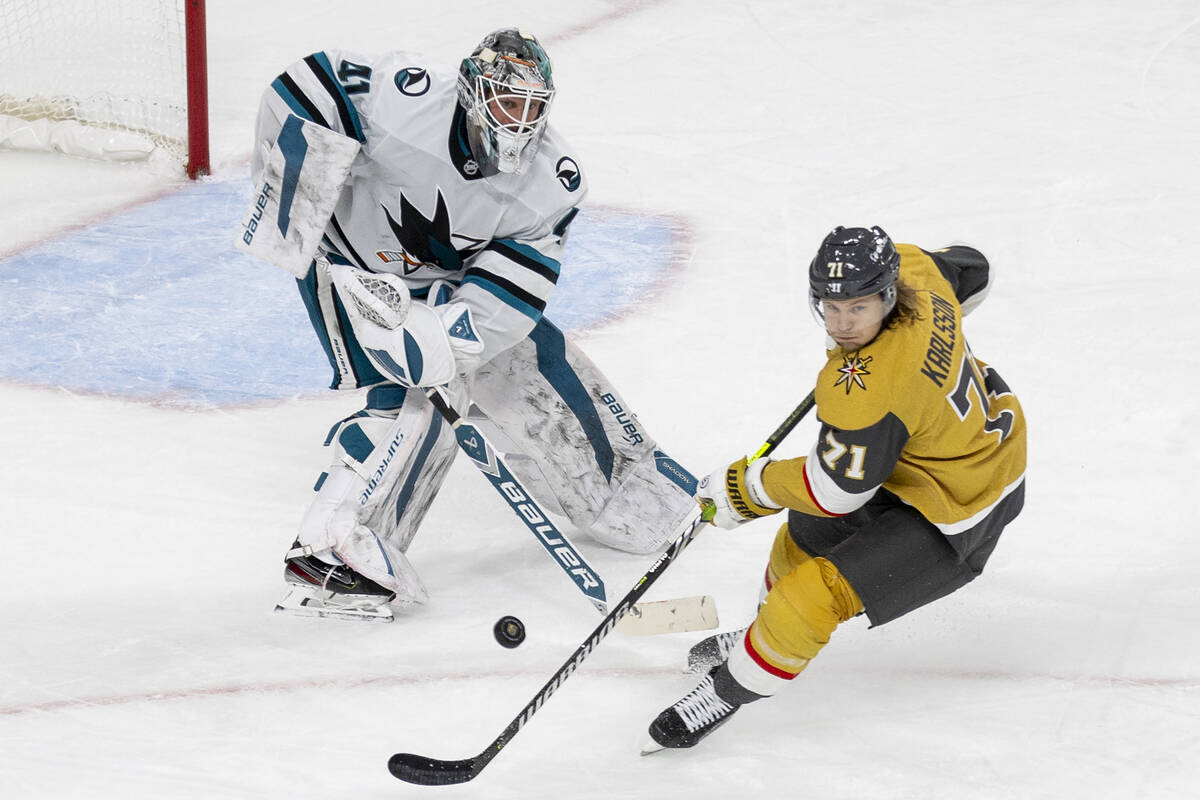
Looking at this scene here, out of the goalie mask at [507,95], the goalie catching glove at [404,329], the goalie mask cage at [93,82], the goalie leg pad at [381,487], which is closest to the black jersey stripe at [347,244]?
the goalie catching glove at [404,329]

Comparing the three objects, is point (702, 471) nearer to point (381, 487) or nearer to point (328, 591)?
point (381, 487)

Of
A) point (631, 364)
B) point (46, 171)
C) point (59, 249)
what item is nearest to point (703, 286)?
point (631, 364)

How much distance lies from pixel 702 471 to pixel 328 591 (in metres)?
1.06

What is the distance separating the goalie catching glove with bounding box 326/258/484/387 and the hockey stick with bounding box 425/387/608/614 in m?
0.12

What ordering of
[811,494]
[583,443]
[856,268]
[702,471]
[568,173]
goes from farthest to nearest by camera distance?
[702,471], [583,443], [568,173], [811,494], [856,268]

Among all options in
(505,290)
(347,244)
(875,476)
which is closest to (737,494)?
(875,476)

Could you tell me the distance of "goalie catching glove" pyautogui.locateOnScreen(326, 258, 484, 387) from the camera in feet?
8.79

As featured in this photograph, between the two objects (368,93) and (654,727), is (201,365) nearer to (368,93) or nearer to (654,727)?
(368,93)

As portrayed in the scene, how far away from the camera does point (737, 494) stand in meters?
2.48

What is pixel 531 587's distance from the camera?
3.06 m

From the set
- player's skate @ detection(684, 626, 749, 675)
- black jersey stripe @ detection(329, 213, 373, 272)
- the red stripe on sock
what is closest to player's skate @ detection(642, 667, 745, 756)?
the red stripe on sock

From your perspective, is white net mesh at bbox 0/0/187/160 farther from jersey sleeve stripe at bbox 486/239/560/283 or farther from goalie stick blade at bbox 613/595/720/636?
goalie stick blade at bbox 613/595/720/636

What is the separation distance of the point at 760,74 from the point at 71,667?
404 cm

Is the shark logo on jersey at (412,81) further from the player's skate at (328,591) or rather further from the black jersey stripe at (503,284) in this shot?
the player's skate at (328,591)
